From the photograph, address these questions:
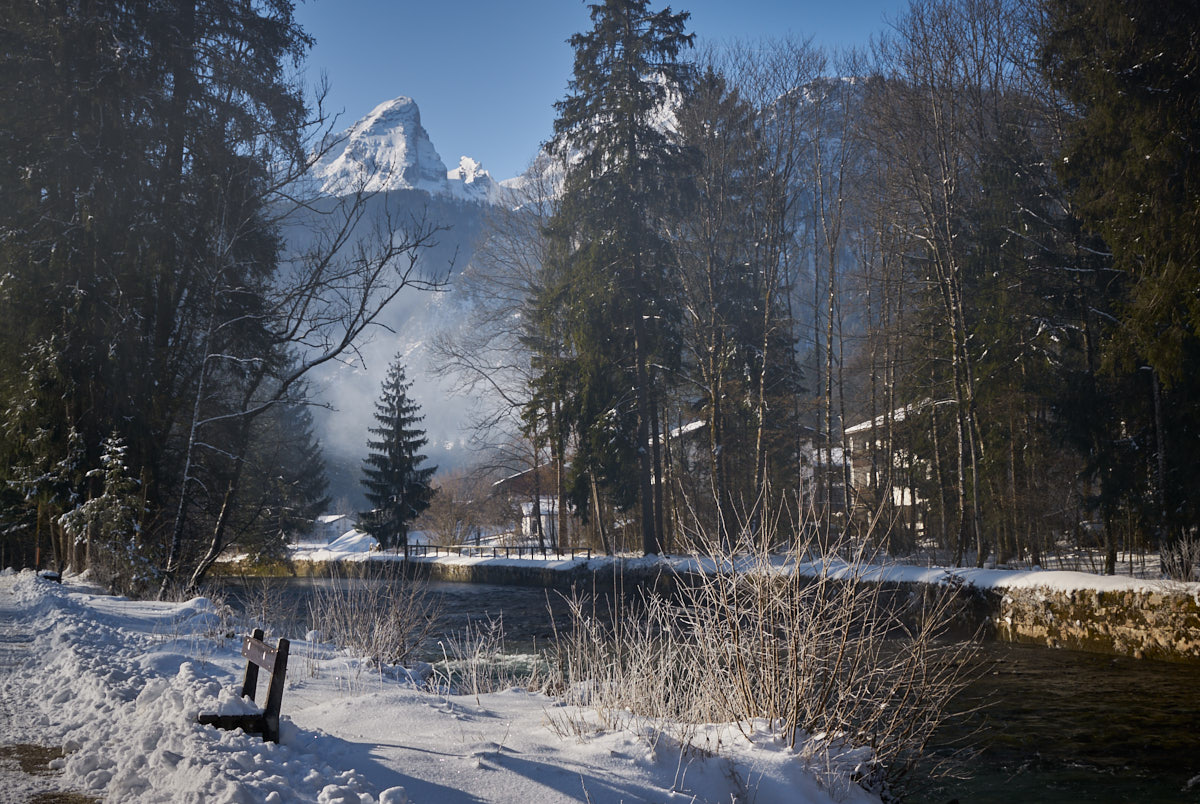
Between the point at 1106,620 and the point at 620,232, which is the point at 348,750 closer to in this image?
the point at 1106,620

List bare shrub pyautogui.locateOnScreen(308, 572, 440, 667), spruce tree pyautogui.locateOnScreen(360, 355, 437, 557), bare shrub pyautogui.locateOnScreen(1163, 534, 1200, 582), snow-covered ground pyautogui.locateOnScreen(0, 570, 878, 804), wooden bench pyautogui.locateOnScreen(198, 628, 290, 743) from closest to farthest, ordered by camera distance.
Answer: snow-covered ground pyautogui.locateOnScreen(0, 570, 878, 804) < wooden bench pyautogui.locateOnScreen(198, 628, 290, 743) < bare shrub pyautogui.locateOnScreen(308, 572, 440, 667) < bare shrub pyautogui.locateOnScreen(1163, 534, 1200, 582) < spruce tree pyautogui.locateOnScreen(360, 355, 437, 557)

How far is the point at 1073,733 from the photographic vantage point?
785 centimetres

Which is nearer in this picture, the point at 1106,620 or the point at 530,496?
the point at 1106,620

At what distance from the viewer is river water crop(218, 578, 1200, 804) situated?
625 cm

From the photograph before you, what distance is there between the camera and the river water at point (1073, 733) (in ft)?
20.5

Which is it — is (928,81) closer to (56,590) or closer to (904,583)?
(904,583)

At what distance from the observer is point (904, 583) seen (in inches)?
590

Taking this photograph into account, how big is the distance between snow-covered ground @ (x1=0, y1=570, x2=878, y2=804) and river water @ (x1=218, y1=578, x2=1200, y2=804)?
Answer: 92cm

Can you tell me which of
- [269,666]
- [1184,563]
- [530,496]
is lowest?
[269,666]

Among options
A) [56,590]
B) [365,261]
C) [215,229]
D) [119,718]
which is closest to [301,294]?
[365,261]

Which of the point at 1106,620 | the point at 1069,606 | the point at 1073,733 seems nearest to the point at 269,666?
the point at 1073,733

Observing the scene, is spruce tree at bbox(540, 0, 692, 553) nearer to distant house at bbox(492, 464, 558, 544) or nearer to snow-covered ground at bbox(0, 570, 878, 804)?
distant house at bbox(492, 464, 558, 544)

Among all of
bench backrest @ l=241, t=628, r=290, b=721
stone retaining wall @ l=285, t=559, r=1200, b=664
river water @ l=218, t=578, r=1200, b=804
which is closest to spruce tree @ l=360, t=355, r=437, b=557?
stone retaining wall @ l=285, t=559, r=1200, b=664

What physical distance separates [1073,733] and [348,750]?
6.81 meters
